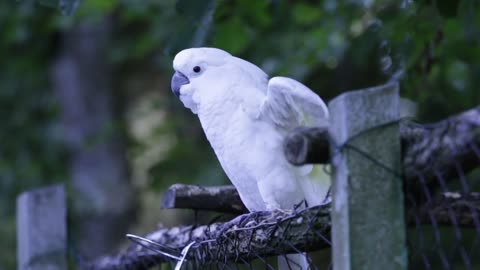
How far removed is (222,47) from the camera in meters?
3.00

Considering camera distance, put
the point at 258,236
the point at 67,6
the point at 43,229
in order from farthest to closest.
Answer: the point at 43,229 → the point at 67,6 → the point at 258,236

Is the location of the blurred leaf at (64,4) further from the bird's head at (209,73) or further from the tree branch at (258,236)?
the tree branch at (258,236)

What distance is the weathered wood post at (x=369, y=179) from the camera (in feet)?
4.11

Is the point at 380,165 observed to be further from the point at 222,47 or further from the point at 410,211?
the point at 222,47

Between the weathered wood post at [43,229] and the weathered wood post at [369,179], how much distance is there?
6.02ft

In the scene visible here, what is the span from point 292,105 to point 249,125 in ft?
0.66

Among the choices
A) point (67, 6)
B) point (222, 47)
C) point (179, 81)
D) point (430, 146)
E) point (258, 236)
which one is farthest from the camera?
point (222, 47)

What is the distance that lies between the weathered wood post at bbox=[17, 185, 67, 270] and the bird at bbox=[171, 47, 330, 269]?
925 mm

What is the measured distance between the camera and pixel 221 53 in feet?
7.23

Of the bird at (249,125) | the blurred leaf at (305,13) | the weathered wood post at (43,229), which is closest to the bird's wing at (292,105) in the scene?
the bird at (249,125)

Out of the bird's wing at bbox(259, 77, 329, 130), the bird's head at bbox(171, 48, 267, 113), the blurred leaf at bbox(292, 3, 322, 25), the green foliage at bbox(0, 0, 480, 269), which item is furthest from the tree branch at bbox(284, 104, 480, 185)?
the blurred leaf at bbox(292, 3, 322, 25)

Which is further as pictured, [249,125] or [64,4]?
[64,4]

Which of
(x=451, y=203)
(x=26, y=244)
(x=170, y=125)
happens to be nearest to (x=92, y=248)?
(x=170, y=125)

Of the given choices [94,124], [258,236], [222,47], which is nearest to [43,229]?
[222,47]
